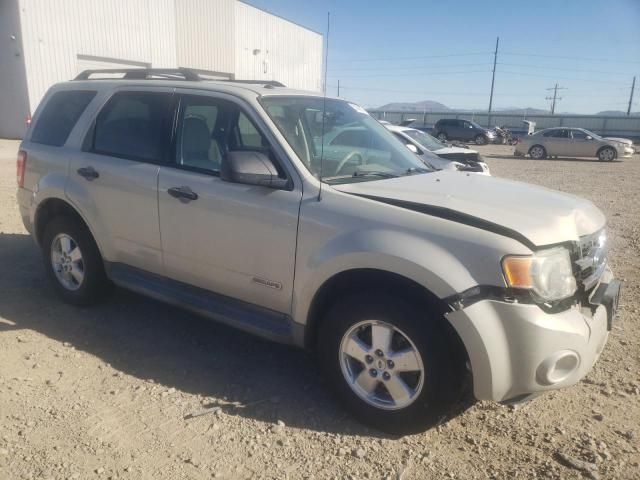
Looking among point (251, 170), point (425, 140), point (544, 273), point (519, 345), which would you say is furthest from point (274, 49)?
point (519, 345)

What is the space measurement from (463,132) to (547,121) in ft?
64.0

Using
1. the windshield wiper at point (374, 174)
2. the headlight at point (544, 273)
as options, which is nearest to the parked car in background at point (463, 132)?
the windshield wiper at point (374, 174)

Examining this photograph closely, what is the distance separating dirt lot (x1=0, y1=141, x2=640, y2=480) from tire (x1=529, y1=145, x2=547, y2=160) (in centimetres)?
2265

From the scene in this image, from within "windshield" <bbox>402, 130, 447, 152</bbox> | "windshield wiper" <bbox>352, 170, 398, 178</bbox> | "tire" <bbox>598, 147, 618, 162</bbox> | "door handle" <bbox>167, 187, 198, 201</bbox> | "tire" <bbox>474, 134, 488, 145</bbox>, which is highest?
"windshield wiper" <bbox>352, 170, 398, 178</bbox>

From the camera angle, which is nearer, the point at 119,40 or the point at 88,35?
the point at 88,35

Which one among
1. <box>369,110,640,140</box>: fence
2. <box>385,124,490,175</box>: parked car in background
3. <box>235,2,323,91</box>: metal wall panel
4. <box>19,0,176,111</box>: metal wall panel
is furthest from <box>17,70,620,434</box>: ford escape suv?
<box>369,110,640,140</box>: fence

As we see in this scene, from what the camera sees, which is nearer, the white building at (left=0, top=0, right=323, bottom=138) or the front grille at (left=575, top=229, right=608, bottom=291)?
the front grille at (left=575, top=229, right=608, bottom=291)

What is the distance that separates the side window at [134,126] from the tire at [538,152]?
2443 cm

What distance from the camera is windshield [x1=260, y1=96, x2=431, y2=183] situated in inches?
135

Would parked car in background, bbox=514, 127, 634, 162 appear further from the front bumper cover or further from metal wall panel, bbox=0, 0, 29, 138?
the front bumper cover

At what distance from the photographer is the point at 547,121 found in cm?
5034

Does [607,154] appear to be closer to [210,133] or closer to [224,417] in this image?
[210,133]

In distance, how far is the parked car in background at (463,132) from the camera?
35.3m

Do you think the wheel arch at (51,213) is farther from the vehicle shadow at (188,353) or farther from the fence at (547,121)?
the fence at (547,121)
